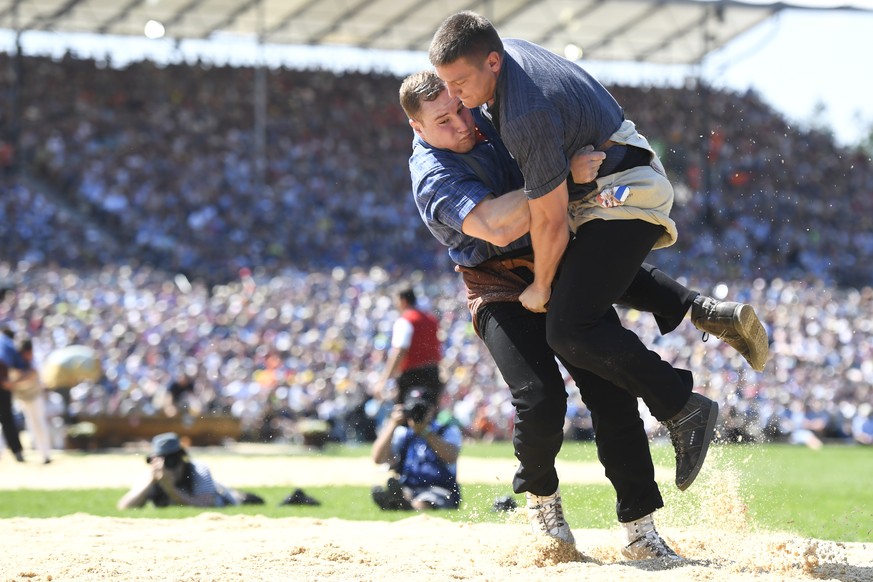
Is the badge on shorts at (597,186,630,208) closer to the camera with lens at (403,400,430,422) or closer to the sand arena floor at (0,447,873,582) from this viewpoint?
the sand arena floor at (0,447,873,582)

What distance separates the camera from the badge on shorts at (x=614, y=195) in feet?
14.5

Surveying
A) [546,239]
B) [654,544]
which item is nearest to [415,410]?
[654,544]

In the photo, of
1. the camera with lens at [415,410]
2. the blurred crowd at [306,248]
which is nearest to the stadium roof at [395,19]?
the blurred crowd at [306,248]

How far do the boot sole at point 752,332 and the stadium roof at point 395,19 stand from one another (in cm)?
2252

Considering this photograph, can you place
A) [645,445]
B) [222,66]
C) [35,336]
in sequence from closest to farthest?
[645,445]
[35,336]
[222,66]

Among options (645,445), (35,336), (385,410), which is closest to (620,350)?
(645,445)

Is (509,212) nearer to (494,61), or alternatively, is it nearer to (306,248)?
(494,61)

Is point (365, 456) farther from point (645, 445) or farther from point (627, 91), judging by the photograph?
point (627, 91)

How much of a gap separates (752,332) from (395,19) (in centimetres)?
2422

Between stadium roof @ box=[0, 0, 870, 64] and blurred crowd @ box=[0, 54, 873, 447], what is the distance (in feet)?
5.88

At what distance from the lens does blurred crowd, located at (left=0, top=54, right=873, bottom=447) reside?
60.3 feet

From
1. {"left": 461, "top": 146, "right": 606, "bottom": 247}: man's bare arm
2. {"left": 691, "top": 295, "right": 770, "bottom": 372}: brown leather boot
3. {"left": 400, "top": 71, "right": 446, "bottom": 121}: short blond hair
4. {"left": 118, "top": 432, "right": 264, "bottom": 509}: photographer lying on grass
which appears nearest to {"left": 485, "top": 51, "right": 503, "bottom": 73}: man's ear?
{"left": 400, "top": 71, "right": 446, "bottom": 121}: short blond hair

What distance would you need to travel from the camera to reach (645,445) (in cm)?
465

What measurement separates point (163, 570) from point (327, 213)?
21.8 meters
